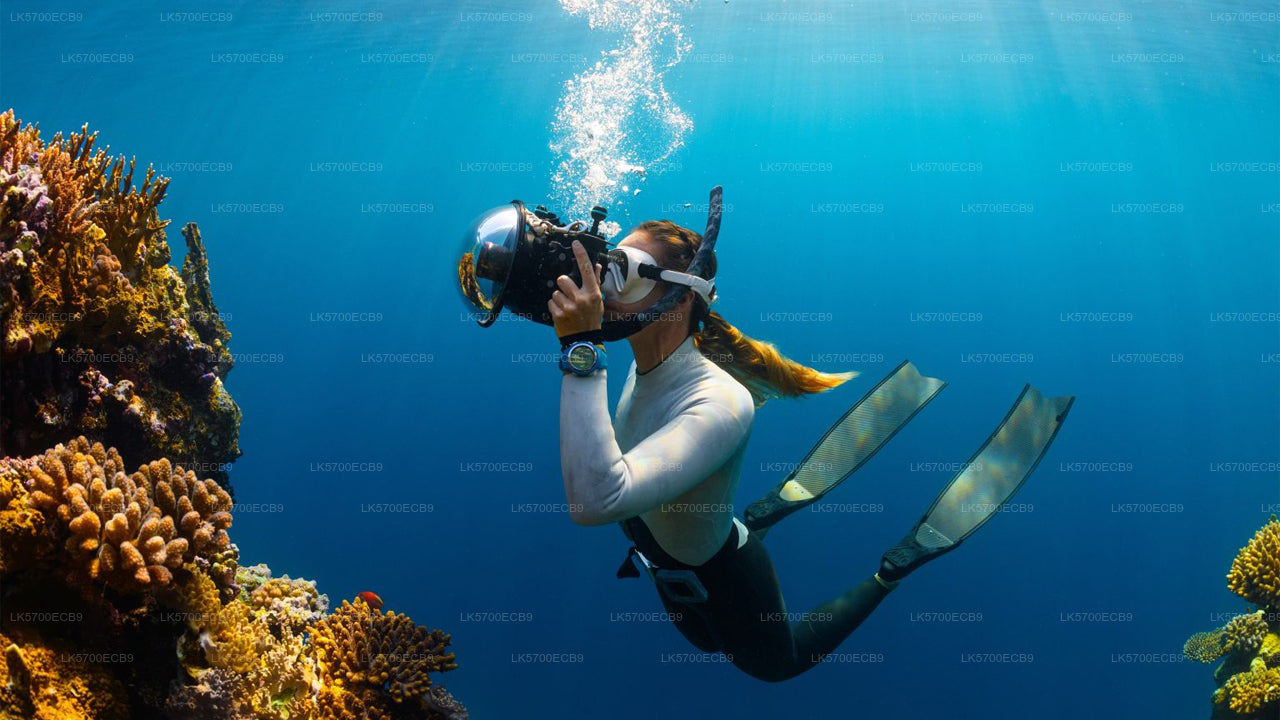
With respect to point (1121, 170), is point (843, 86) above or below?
above

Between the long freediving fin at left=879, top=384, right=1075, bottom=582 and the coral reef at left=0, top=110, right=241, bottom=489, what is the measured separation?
491 centimetres

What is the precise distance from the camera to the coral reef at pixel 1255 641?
603 cm

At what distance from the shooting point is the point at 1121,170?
177 ft

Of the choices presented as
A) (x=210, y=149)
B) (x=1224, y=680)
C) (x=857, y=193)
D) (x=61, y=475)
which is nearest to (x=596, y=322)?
(x=61, y=475)

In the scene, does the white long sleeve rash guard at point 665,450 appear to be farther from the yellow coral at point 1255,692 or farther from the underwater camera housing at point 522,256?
the yellow coral at point 1255,692

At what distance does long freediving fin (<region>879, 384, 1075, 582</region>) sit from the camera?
461cm

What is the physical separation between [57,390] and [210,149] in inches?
1943

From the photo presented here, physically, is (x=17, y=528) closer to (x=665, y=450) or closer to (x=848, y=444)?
(x=665, y=450)

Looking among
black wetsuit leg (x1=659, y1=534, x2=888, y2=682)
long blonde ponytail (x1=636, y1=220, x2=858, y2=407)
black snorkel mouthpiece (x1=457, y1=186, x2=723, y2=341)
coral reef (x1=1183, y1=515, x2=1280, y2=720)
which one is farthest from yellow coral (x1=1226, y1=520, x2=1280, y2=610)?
black snorkel mouthpiece (x1=457, y1=186, x2=723, y2=341)

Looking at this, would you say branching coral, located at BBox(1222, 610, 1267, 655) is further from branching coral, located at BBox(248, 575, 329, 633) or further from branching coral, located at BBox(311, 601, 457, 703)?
branching coral, located at BBox(248, 575, 329, 633)

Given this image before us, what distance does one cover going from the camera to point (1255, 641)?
6512 millimetres

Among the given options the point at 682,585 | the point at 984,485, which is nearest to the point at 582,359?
the point at 682,585

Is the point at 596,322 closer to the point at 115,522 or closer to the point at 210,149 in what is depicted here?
the point at 115,522

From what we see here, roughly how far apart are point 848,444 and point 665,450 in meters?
3.37
